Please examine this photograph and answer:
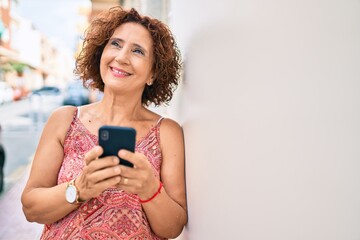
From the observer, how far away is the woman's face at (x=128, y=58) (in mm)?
1739

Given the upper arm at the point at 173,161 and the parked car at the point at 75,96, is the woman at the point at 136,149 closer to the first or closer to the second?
the upper arm at the point at 173,161

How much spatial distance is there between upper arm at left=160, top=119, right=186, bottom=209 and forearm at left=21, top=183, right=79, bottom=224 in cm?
42

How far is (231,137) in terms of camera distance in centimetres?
96

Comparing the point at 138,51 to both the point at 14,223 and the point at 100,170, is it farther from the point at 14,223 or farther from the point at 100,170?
the point at 14,223

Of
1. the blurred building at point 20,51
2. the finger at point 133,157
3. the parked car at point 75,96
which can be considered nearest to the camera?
the finger at point 133,157

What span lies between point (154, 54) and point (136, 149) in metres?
0.49

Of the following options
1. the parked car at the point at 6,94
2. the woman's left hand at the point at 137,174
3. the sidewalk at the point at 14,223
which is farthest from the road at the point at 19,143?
the parked car at the point at 6,94

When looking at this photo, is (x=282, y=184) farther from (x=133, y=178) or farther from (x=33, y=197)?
(x=33, y=197)

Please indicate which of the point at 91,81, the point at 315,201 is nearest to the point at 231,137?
the point at 315,201

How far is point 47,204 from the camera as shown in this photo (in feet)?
5.03

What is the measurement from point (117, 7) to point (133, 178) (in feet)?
3.45

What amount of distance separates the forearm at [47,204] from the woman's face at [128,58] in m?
0.55

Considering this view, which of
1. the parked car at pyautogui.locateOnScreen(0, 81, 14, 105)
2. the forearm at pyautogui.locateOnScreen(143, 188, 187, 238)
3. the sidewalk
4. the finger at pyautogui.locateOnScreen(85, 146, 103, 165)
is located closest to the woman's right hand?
the finger at pyautogui.locateOnScreen(85, 146, 103, 165)

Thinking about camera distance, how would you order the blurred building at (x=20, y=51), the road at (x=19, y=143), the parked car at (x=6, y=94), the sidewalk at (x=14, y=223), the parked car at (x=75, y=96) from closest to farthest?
the sidewalk at (x=14, y=223), the road at (x=19, y=143), the parked car at (x=75, y=96), the parked car at (x=6, y=94), the blurred building at (x=20, y=51)
